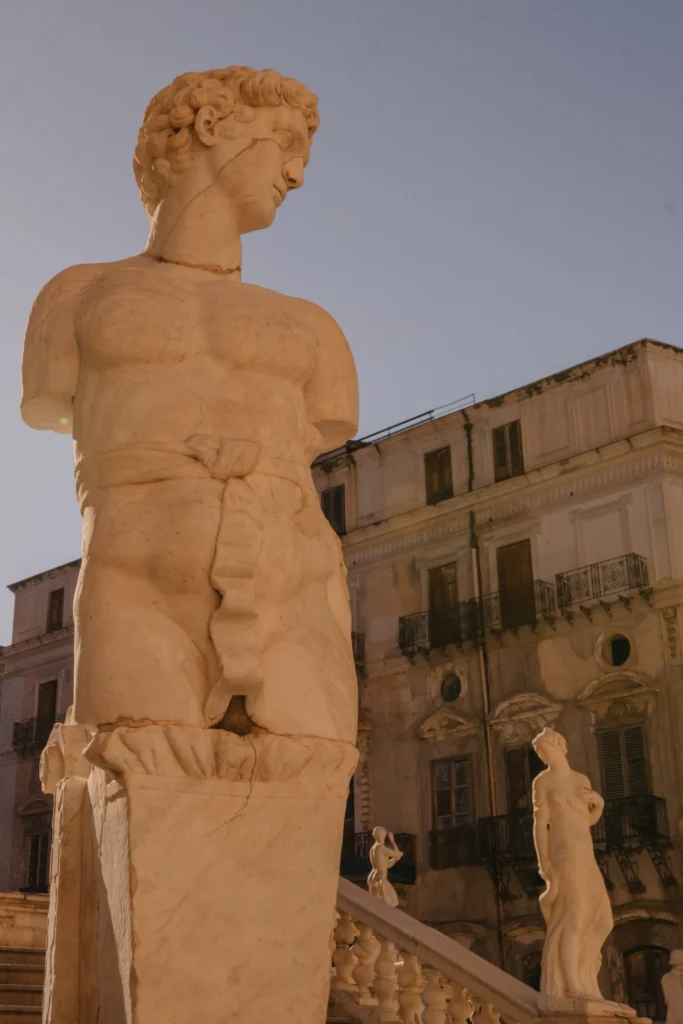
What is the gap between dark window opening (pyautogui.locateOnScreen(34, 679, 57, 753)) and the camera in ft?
114

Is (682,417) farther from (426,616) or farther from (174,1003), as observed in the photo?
(174,1003)

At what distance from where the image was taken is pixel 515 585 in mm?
28188

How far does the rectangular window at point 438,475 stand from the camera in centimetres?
3011

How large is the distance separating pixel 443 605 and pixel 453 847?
4.98m

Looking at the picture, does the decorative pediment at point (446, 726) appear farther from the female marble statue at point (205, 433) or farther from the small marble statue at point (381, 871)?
the female marble statue at point (205, 433)

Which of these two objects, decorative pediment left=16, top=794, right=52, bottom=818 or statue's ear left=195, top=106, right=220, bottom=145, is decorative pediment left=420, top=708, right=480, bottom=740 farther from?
statue's ear left=195, top=106, right=220, bottom=145

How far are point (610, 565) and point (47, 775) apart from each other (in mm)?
23104

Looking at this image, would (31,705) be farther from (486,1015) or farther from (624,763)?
(486,1015)

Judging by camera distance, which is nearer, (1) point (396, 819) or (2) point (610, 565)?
(2) point (610, 565)

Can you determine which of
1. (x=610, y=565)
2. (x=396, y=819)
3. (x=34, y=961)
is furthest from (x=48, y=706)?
(x=34, y=961)

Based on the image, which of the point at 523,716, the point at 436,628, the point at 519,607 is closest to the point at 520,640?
the point at 519,607

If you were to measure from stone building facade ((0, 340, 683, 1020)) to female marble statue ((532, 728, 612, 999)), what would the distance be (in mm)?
13418

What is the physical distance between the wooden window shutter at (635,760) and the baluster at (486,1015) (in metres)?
16.4

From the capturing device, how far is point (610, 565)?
86.8 ft
